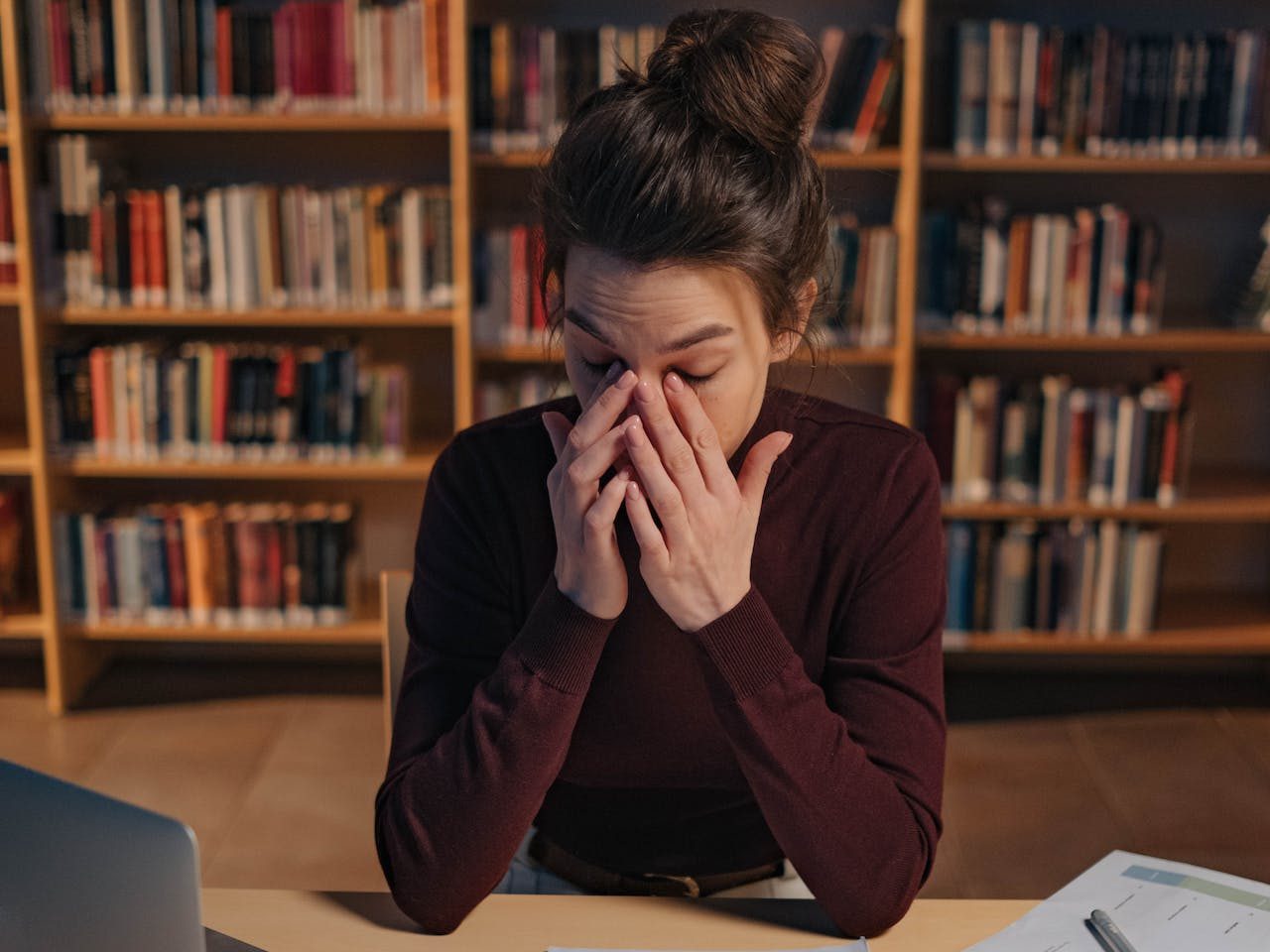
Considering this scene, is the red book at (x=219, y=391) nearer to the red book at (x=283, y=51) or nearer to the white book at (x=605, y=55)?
the red book at (x=283, y=51)

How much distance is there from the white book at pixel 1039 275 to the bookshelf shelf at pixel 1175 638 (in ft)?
2.29

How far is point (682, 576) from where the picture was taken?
3.54 ft

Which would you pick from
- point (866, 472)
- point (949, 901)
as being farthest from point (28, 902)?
point (866, 472)

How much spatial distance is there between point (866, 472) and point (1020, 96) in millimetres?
1943

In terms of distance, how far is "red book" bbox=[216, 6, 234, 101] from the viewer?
2896mm

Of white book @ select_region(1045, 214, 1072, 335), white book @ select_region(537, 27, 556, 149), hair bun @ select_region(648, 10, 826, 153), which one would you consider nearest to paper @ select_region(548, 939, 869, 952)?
hair bun @ select_region(648, 10, 826, 153)

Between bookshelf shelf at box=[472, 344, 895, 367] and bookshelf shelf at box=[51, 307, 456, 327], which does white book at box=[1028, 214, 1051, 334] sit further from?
bookshelf shelf at box=[51, 307, 456, 327]

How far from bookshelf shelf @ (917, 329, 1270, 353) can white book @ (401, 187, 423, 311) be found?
3.60 feet

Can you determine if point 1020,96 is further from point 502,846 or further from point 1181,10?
point 502,846

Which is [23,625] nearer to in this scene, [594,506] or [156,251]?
[156,251]

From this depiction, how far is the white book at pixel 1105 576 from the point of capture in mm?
3102

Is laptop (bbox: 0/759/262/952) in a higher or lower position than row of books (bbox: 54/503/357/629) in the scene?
higher

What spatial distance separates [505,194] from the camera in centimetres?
321

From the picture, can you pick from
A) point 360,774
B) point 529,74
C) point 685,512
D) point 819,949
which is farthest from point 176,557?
point 819,949
